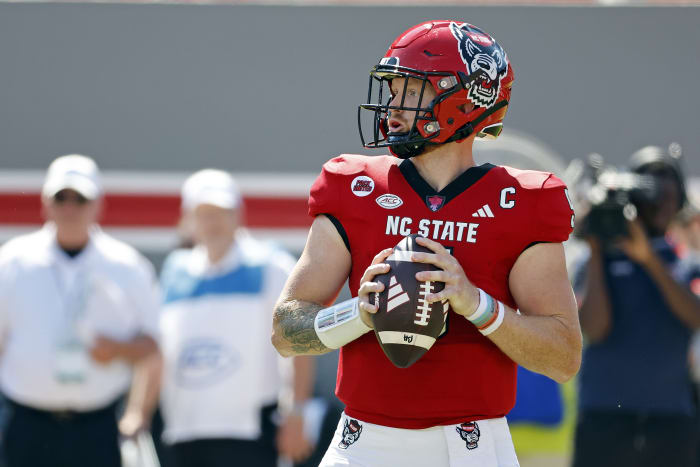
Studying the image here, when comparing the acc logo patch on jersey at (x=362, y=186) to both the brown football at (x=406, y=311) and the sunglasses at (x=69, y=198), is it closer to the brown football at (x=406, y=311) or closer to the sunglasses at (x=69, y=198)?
the brown football at (x=406, y=311)

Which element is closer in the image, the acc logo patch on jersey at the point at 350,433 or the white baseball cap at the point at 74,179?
the acc logo patch on jersey at the point at 350,433

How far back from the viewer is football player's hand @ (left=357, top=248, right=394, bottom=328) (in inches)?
98.0

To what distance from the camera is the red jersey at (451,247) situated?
263 centimetres

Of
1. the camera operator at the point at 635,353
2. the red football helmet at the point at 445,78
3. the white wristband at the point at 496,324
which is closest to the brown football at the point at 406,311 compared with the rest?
the white wristband at the point at 496,324

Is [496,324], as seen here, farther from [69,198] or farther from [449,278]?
[69,198]

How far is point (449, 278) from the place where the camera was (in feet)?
8.11

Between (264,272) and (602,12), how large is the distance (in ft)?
8.80

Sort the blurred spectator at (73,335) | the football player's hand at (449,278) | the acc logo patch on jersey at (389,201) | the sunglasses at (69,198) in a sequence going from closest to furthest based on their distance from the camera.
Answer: the football player's hand at (449,278), the acc logo patch on jersey at (389,201), the blurred spectator at (73,335), the sunglasses at (69,198)

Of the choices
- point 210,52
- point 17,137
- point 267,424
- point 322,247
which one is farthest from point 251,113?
point 322,247

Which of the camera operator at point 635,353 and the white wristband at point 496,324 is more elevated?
the white wristband at point 496,324

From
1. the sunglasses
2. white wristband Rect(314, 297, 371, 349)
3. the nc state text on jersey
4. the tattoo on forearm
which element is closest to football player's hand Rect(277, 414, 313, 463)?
the sunglasses

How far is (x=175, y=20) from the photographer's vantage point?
22.1ft

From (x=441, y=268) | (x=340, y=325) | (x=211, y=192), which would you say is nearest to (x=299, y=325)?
(x=340, y=325)

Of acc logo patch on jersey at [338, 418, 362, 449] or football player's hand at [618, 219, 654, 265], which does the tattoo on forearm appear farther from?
football player's hand at [618, 219, 654, 265]
